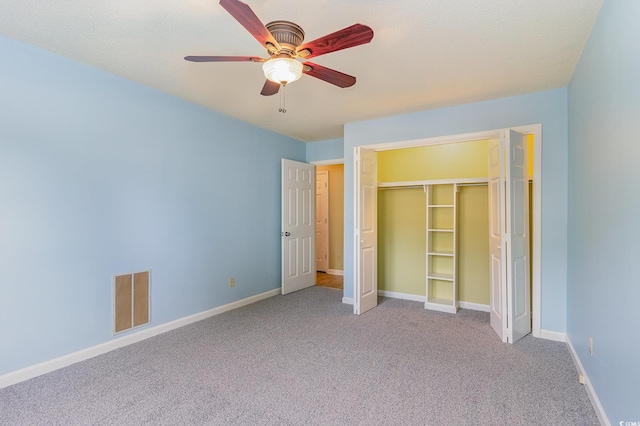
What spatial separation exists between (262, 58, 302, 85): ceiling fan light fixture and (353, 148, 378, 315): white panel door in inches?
85.4

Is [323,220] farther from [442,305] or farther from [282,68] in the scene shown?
[282,68]

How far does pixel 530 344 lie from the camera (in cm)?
295

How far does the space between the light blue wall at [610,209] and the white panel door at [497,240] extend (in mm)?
587

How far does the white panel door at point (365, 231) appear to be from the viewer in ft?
12.7

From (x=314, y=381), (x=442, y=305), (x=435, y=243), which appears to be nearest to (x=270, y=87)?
(x=314, y=381)

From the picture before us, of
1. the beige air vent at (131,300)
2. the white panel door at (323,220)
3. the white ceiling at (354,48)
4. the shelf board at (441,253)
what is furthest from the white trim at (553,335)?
the white panel door at (323,220)

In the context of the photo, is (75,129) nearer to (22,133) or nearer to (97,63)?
(22,133)

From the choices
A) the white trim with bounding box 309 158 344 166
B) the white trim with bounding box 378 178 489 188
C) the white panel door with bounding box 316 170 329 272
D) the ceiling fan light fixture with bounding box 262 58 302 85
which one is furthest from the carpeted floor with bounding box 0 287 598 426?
the white panel door with bounding box 316 170 329 272

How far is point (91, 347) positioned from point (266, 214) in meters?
2.54

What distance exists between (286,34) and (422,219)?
3.41 metres

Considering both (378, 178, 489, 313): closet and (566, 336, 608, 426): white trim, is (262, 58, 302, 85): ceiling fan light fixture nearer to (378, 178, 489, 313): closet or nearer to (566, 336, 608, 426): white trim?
(566, 336, 608, 426): white trim

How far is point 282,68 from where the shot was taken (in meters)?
1.75

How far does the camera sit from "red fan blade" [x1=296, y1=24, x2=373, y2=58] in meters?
1.54

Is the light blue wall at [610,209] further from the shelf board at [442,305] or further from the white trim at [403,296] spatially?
the white trim at [403,296]
